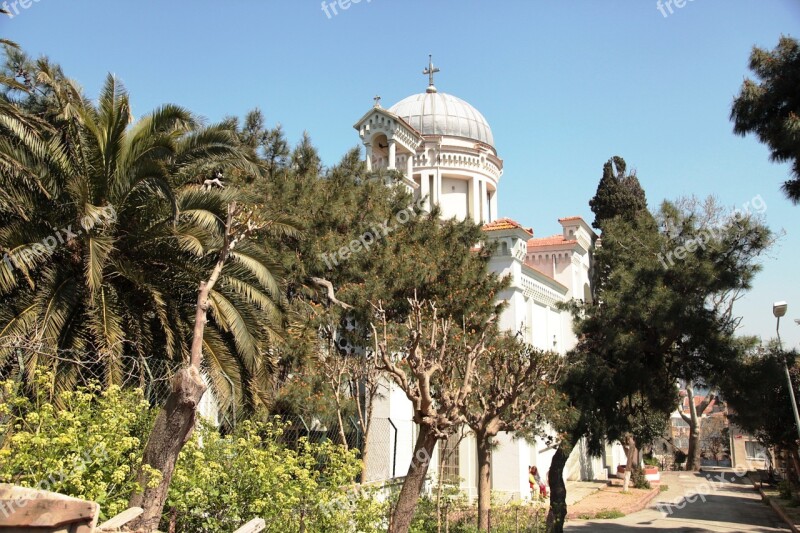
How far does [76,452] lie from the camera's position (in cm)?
596

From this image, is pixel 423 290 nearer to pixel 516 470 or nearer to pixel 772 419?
pixel 516 470

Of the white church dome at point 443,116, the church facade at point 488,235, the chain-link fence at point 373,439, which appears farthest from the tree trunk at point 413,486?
the white church dome at point 443,116

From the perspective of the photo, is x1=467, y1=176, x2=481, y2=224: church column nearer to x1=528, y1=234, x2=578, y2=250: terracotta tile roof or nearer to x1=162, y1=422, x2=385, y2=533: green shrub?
x1=528, y1=234, x2=578, y2=250: terracotta tile roof

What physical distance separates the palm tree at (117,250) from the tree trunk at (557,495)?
7.33 metres

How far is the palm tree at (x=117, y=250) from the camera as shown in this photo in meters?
8.91

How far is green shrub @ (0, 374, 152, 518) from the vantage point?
18.1 feet

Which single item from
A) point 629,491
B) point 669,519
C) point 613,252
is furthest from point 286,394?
point 629,491

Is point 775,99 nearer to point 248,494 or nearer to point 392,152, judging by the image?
point 248,494

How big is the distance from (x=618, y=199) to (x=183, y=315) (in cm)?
2923

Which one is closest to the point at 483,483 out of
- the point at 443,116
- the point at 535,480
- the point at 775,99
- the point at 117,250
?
the point at 117,250

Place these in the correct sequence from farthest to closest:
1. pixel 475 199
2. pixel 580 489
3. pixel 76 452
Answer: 1. pixel 475 199
2. pixel 580 489
3. pixel 76 452

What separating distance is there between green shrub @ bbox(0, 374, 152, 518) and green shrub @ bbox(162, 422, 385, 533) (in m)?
0.62

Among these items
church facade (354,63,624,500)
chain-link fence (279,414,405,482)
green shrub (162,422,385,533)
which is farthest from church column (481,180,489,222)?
green shrub (162,422,385,533)

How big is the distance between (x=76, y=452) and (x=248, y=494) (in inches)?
70.9
